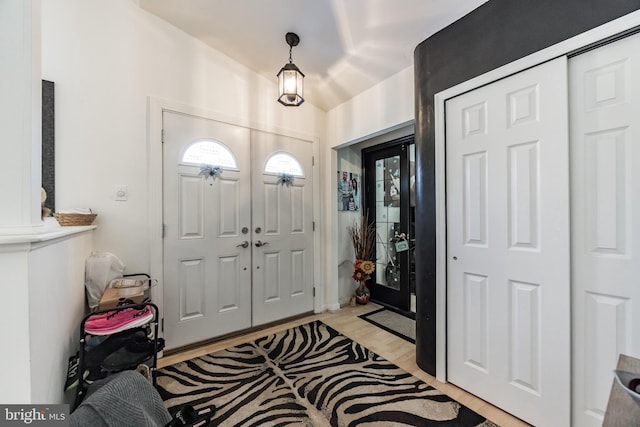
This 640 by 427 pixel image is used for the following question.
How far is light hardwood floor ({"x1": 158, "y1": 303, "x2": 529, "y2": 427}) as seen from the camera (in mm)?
1506

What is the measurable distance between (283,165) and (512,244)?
2.09 m

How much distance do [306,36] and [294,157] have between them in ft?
3.70

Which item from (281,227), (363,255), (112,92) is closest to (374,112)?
(281,227)

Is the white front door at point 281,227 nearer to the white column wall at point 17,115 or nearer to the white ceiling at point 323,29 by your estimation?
the white ceiling at point 323,29

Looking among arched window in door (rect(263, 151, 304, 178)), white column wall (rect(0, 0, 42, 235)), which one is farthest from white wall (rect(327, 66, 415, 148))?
white column wall (rect(0, 0, 42, 235))

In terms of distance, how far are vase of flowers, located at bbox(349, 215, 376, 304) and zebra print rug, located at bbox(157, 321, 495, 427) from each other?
1045 millimetres

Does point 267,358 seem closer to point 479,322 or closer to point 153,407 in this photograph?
point 153,407

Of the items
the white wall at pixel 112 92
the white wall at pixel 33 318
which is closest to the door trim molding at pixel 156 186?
the white wall at pixel 112 92

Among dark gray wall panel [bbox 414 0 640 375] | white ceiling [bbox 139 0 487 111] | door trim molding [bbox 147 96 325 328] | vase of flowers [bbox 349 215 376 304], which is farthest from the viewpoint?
vase of flowers [bbox 349 215 376 304]

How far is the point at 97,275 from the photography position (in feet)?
5.64

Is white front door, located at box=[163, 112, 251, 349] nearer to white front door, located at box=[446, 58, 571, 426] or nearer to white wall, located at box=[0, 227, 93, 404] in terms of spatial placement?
white wall, located at box=[0, 227, 93, 404]

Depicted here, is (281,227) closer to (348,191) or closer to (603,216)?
(348,191)

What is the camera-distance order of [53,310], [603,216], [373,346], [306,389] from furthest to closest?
[373,346] < [306,389] < [603,216] < [53,310]

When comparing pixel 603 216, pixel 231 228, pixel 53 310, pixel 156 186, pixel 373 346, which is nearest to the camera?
pixel 53 310
